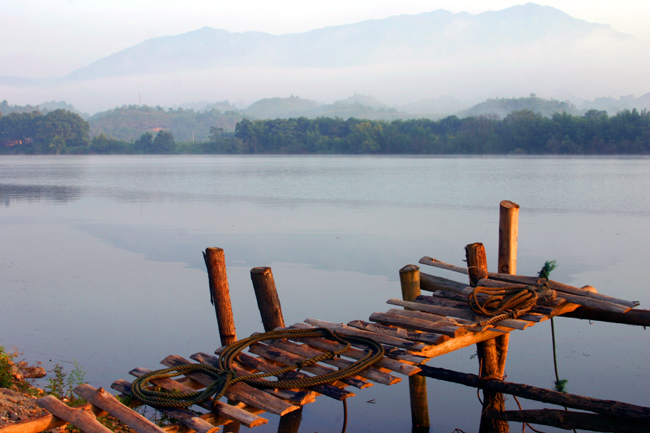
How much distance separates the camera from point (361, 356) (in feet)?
14.6

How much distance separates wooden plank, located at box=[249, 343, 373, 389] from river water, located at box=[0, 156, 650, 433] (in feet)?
3.90

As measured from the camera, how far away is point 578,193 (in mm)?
25016

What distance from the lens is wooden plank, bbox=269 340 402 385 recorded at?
4.06 m

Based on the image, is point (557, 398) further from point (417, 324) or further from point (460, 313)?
point (417, 324)

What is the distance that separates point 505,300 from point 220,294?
2452 millimetres

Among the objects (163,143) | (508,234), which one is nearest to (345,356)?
(508,234)

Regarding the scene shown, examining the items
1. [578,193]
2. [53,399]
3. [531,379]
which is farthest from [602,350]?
[578,193]

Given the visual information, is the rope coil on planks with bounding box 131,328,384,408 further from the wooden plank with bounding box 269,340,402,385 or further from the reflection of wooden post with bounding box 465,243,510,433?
→ the reflection of wooden post with bounding box 465,243,510,433

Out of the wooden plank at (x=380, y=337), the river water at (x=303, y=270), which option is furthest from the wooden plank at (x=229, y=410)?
the river water at (x=303, y=270)

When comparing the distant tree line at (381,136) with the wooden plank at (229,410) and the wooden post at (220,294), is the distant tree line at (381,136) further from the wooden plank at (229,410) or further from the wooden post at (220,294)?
the wooden plank at (229,410)

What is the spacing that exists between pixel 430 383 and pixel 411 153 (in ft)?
274

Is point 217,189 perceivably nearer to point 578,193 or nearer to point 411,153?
point 578,193

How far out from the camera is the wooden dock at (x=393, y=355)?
3750 millimetres

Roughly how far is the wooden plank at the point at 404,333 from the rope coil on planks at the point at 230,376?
0.28 metres
